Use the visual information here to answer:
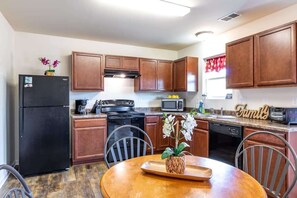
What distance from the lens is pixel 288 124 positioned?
2.29 m

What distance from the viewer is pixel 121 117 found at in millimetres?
3828

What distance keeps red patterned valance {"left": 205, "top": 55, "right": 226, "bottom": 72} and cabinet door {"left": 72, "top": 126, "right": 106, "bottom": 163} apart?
2456 mm

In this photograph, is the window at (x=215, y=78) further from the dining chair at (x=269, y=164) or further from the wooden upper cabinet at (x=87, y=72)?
the wooden upper cabinet at (x=87, y=72)

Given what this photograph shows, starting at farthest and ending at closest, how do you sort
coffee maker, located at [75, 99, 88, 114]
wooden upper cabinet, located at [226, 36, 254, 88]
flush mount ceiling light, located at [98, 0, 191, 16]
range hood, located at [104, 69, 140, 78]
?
range hood, located at [104, 69, 140, 78] < coffee maker, located at [75, 99, 88, 114] < wooden upper cabinet, located at [226, 36, 254, 88] < flush mount ceiling light, located at [98, 0, 191, 16]

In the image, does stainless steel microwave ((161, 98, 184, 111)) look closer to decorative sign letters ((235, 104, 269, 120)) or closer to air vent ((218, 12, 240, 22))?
decorative sign letters ((235, 104, 269, 120))

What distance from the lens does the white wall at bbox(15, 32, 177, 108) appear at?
3.71 metres

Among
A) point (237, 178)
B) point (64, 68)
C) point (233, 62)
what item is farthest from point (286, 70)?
point (64, 68)

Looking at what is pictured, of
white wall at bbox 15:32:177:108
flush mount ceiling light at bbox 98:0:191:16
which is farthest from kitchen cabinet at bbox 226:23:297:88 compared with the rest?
white wall at bbox 15:32:177:108

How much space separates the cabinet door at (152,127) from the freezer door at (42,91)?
1.64m

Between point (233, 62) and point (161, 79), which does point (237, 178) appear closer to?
point (233, 62)

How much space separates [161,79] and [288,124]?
2.78m

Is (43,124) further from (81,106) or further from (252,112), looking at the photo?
(252,112)

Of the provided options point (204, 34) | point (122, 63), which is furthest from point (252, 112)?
point (122, 63)

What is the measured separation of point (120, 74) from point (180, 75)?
1.35 m
